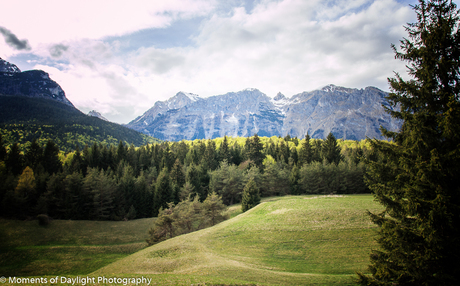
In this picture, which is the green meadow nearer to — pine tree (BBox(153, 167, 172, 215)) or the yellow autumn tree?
the yellow autumn tree

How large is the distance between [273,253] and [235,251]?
4356mm

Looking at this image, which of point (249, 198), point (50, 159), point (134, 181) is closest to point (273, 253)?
point (249, 198)

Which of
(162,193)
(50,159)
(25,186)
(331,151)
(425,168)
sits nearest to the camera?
(425,168)

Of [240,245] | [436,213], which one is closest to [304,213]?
[240,245]

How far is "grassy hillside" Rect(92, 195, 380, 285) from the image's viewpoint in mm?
16094

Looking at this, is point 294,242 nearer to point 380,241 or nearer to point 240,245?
point 240,245

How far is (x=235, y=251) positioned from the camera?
23781 millimetres

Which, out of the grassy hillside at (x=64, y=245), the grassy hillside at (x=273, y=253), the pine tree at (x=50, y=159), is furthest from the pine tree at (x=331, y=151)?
the pine tree at (x=50, y=159)

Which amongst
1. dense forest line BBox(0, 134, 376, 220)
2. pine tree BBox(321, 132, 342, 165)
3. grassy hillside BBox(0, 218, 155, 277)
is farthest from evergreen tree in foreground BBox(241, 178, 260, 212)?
pine tree BBox(321, 132, 342, 165)

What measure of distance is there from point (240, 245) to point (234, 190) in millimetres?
38118

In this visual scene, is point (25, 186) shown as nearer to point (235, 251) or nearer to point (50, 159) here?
point (50, 159)

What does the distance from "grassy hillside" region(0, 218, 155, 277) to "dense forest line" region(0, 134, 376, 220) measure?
5.79 metres

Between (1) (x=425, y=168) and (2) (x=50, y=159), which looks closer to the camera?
(1) (x=425, y=168)

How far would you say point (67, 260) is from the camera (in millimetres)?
30609
